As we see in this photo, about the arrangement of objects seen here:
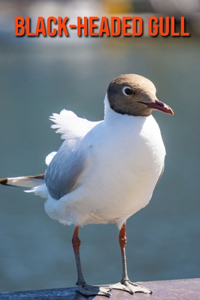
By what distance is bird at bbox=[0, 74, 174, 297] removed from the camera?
2045 mm

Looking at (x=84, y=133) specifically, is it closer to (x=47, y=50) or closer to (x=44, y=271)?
(x=44, y=271)

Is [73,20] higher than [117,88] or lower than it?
higher

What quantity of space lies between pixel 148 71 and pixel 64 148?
7.93 metres

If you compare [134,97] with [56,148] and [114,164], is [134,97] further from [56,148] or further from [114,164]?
[56,148]

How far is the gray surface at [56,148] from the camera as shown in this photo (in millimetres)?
4578

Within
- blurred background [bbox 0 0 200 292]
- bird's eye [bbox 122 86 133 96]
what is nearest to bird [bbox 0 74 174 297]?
bird's eye [bbox 122 86 133 96]

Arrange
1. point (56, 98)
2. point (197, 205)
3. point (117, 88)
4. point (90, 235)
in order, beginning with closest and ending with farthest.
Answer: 1. point (117, 88)
2. point (90, 235)
3. point (197, 205)
4. point (56, 98)

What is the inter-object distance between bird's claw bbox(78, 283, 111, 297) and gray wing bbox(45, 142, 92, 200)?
1.20ft

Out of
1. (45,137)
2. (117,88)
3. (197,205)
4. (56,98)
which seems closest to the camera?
(117,88)

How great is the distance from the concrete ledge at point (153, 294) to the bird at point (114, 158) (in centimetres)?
3

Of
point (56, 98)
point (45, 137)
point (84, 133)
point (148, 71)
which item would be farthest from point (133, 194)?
point (148, 71)

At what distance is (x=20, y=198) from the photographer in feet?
18.3

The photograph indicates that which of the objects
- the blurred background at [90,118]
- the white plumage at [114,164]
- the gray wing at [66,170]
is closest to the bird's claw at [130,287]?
the white plumage at [114,164]

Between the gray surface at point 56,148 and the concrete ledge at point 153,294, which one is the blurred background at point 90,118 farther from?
the concrete ledge at point 153,294
